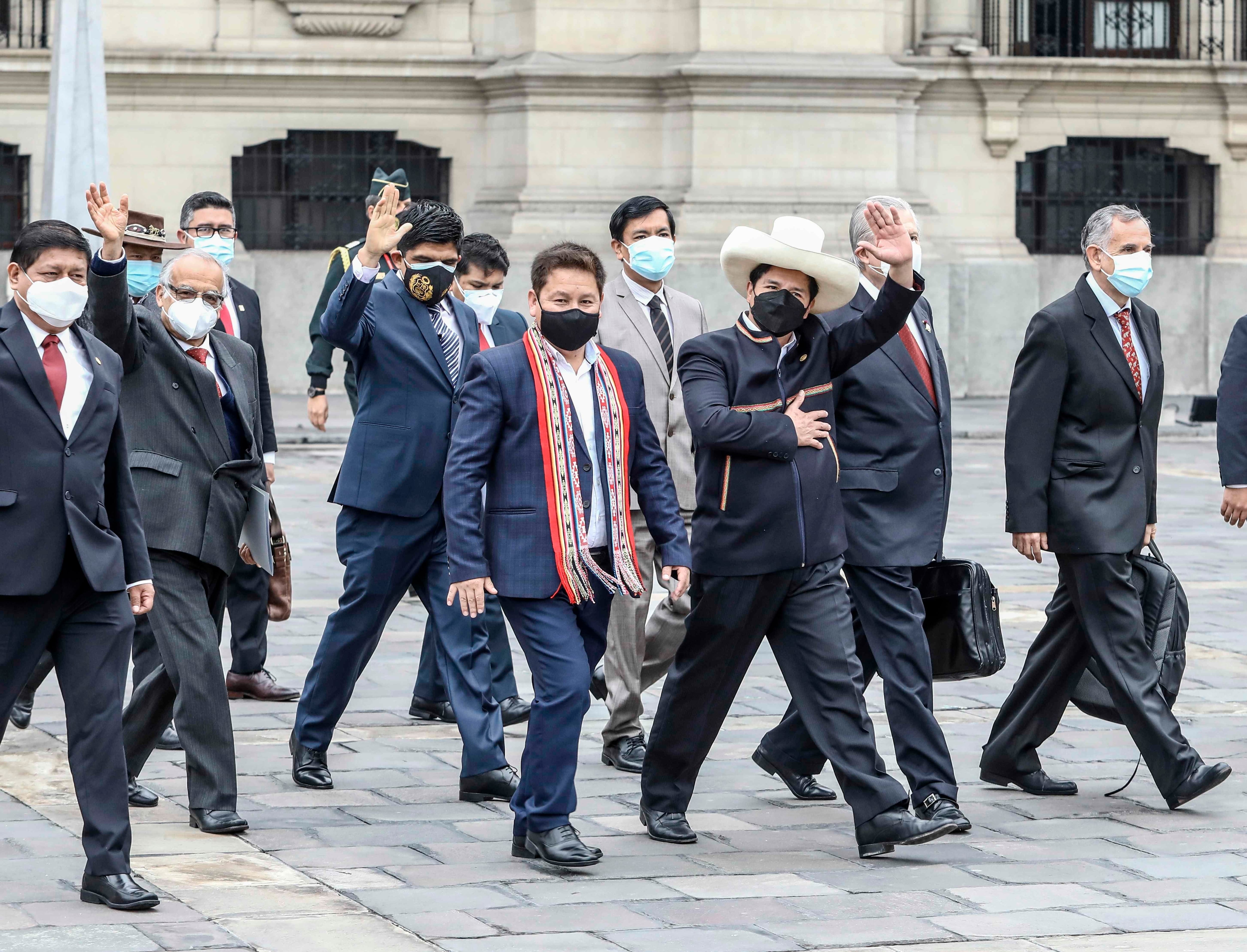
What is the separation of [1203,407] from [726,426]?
15256 mm

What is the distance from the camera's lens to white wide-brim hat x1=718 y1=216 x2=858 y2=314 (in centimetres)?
617

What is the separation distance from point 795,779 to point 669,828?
2.41 feet

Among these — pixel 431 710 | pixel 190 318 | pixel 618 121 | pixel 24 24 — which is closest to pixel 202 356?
pixel 190 318

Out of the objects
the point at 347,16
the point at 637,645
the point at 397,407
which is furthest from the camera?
the point at 347,16

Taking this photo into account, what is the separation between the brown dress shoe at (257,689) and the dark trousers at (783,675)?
8.03ft

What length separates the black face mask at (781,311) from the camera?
Answer: 6.21m

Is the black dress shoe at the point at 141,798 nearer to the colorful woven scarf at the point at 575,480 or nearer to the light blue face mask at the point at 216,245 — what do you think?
the colorful woven scarf at the point at 575,480

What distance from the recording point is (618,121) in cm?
2219

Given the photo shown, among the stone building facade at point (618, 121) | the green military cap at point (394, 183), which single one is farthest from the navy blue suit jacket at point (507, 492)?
the stone building facade at point (618, 121)

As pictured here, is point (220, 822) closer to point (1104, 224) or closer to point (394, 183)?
point (1104, 224)

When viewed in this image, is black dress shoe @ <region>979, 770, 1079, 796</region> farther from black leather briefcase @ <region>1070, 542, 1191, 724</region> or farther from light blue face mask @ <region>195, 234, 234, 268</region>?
light blue face mask @ <region>195, 234, 234, 268</region>

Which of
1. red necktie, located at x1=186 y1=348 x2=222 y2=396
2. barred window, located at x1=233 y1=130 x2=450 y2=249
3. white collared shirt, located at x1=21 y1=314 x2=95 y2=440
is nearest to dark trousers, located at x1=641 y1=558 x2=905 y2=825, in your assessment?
red necktie, located at x1=186 y1=348 x2=222 y2=396

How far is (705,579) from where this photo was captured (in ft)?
20.6

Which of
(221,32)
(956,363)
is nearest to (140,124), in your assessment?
(221,32)
